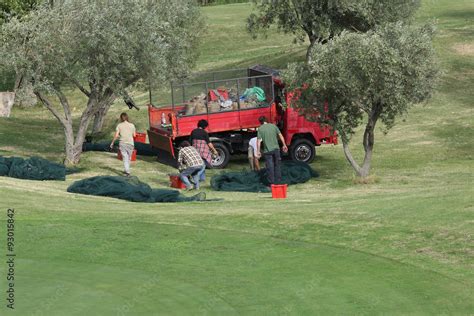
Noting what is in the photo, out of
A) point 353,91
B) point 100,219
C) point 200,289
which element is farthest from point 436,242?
point 353,91

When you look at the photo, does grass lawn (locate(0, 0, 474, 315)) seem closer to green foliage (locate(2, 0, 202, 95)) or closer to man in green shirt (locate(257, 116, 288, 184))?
man in green shirt (locate(257, 116, 288, 184))

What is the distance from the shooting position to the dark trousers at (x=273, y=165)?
25672 mm

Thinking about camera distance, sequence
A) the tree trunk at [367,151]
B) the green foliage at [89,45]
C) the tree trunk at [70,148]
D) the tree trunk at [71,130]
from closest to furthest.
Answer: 1. the tree trunk at [367,151]
2. the green foliage at [89,45]
3. the tree trunk at [71,130]
4. the tree trunk at [70,148]

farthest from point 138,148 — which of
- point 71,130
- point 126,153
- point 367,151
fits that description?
point 367,151

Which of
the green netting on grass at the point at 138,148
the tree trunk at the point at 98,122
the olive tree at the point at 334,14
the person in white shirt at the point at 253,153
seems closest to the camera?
the person in white shirt at the point at 253,153

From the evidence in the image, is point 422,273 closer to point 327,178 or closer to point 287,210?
point 287,210

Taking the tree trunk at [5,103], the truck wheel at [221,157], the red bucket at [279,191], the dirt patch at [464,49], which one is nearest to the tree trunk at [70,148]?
the truck wheel at [221,157]

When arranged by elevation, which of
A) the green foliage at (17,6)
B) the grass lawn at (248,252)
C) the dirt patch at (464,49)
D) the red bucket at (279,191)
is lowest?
the red bucket at (279,191)

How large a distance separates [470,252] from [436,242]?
0.84 metres

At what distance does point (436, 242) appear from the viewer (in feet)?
50.2

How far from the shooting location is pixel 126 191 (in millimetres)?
22922

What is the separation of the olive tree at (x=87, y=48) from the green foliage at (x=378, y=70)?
6.23m

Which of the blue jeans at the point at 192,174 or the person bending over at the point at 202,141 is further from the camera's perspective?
the person bending over at the point at 202,141

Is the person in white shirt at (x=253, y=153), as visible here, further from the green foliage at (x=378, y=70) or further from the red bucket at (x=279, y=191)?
the red bucket at (x=279, y=191)
